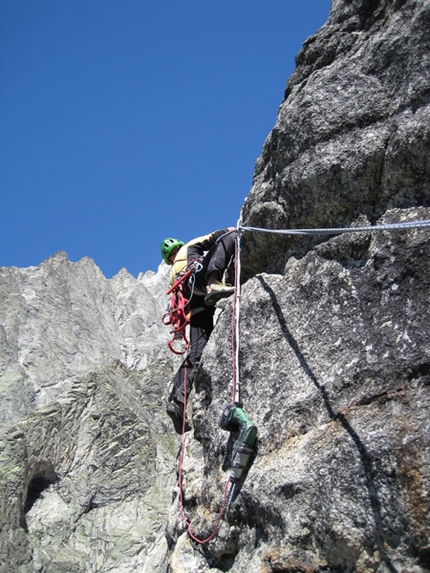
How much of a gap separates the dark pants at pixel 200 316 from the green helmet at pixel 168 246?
1281 millimetres

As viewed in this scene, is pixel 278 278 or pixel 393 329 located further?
pixel 278 278

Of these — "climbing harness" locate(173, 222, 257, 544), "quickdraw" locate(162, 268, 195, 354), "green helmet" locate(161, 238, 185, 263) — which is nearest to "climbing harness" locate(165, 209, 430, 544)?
"climbing harness" locate(173, 222, 257, 544)

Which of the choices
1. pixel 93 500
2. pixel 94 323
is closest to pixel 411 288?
pixel 93 500

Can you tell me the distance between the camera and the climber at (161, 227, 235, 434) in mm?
7797

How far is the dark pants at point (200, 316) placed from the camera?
7.86 metres

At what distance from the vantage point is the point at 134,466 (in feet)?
64.3

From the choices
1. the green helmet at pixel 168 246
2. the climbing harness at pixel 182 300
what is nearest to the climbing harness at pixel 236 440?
the climbing harness at pixel 182 300

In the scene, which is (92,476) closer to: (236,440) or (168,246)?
(168,246)

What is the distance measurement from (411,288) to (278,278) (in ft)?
5.90

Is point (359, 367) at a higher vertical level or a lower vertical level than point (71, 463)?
lower

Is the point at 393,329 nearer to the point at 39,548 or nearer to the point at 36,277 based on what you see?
the point at 39,548

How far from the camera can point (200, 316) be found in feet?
27.0

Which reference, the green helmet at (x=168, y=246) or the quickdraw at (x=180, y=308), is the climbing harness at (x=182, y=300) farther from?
the green helmet at (x=168, y=246)

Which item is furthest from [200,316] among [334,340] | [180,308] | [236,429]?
[334,340]
